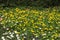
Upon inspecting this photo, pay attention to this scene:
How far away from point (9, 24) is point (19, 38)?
4.30ft

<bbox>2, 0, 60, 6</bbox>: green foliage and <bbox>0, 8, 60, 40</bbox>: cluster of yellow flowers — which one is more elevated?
<bbox>0, 8, 60, 40</bbox>: cluster of yellow flowers

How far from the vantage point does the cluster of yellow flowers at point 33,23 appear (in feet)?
26.0

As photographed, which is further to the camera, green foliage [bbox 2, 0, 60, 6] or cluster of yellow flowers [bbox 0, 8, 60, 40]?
green foliage [bbox 2, 0, 60, 6]

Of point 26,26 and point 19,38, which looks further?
point 26,26

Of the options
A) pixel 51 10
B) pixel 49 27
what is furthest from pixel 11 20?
pixel 51 10

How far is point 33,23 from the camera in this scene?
884cm

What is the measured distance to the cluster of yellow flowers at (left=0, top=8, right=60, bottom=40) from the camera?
7.91 meters

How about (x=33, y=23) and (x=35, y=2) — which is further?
(x=35, y=2)

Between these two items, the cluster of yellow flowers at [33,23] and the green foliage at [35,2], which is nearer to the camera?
the cluster of yellow flowers at [33,23]

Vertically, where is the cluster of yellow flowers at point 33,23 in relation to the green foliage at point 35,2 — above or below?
above

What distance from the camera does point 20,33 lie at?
783 centimetres

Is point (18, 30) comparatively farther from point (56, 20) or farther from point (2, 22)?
point (56, 20)

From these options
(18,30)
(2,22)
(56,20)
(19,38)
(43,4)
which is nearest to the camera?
(19,38)

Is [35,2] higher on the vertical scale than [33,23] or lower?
lower
